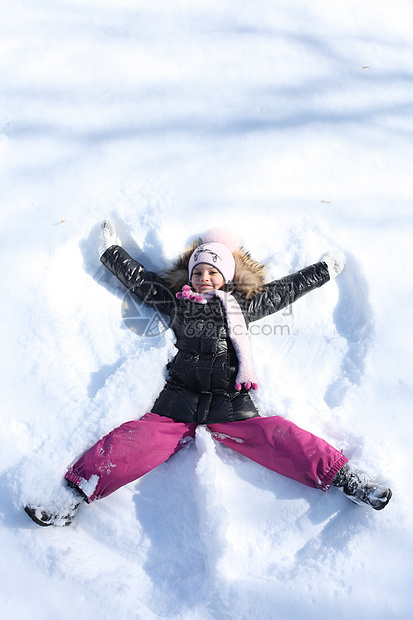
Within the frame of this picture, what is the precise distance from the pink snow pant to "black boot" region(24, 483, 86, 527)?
0.11ft

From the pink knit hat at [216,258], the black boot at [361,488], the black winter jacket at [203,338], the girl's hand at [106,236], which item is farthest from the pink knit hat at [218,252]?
the black boot at [361,488]

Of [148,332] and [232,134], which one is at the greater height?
[232,134]

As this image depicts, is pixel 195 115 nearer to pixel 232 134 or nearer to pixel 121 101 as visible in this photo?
pixel 232 134

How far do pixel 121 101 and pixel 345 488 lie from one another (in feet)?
6.56

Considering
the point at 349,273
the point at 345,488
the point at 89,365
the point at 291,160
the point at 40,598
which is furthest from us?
the point at 291,160

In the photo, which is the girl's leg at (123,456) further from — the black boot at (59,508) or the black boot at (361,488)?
the black boot at (361,488)

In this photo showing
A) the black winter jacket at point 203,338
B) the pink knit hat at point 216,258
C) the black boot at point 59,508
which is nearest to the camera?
the black boot at point 59,508

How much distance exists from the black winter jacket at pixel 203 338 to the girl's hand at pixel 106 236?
3cm

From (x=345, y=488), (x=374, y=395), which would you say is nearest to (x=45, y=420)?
(x=345, y=488)

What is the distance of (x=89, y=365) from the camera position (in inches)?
72.7

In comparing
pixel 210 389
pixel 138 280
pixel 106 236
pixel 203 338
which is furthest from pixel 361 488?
pixel 106 236

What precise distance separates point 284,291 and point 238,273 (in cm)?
21

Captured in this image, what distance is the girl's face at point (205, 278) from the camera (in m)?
1.87

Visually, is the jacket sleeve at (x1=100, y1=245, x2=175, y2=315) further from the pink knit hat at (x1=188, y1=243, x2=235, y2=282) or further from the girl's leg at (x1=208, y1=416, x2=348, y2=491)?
the girl's leg at (x1=208, y1=416, x2=348, y2=491)
